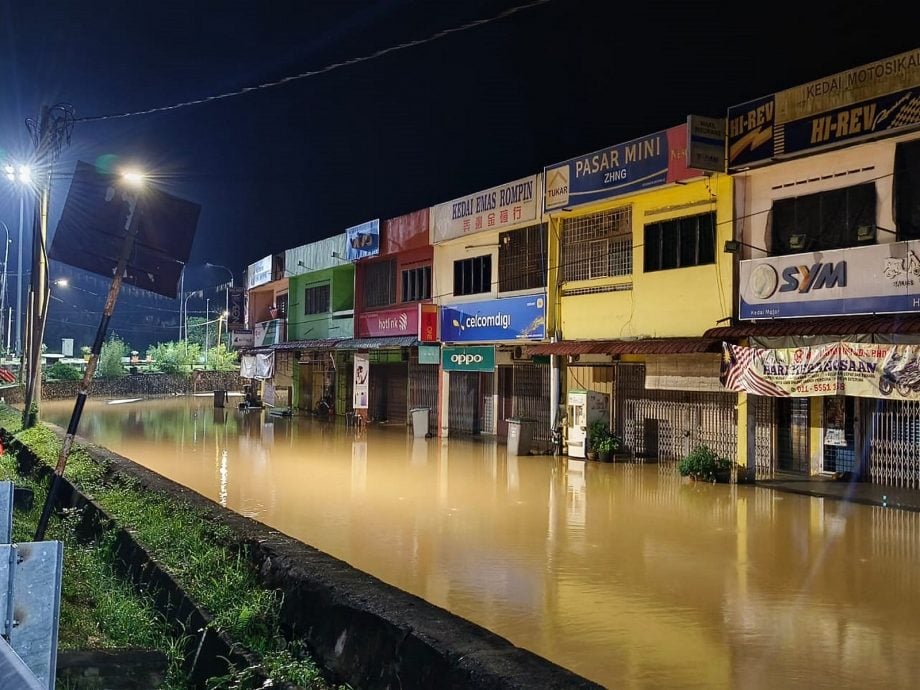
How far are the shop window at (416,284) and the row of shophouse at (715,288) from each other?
19.4 inches

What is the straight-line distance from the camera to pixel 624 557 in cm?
958

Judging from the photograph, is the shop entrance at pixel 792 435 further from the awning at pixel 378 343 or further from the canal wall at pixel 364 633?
the awning at pixel 378 343

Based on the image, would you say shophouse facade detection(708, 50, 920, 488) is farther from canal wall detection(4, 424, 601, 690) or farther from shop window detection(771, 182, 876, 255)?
canal wall detection(4, 424, 601, 690)

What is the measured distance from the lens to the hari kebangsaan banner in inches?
Result: 513

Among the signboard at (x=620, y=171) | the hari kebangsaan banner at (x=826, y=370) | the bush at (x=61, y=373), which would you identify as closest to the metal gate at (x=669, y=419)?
the hari kebangsaan banner at (x=826, y=370)

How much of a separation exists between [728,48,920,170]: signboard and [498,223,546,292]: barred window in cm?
681

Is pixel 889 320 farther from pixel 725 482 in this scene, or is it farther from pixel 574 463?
pixel 574 463

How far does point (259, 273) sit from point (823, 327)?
107 ft

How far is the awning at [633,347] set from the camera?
1644 cm

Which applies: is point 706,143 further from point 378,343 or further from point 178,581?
point 378,343

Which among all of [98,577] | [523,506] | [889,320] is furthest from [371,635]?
[889,320]

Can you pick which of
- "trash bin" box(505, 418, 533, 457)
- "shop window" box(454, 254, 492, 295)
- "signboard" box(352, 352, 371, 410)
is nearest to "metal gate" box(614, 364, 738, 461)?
"trash bin" box(505, 418, 533, 457)

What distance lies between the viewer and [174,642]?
554 centimetres

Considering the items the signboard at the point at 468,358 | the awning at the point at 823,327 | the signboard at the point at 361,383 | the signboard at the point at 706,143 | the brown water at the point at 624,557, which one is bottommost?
the brown water at the point at 624,557
